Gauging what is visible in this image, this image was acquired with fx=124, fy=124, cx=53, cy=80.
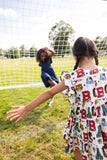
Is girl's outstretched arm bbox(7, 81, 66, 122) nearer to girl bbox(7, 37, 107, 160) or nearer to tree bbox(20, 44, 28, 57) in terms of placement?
girl bbox(7, 37, 107, 160)

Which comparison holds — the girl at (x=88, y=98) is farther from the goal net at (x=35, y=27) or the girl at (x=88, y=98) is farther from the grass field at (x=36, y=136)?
the goal net at (x=35, y=27)

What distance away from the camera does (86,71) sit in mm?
1147

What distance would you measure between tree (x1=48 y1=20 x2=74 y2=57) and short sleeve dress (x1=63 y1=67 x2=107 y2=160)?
4.05m

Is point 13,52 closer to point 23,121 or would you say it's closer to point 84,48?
point 23,121

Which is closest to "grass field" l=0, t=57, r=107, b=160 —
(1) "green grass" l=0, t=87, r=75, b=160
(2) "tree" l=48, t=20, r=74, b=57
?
(1) "green grass" l=0, t=87, r=75, b=160

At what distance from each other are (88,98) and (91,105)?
7 centimetres

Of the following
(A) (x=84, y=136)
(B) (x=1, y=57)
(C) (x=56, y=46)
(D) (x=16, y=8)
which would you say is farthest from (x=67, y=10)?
(A) (x=84, y=136)

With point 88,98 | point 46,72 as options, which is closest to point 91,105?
point 88,98

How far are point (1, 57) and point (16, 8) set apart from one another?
1.82 metres

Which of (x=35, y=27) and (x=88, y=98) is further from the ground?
(x=35, y=27)

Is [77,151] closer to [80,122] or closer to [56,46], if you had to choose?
[80,122]

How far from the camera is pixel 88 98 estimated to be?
1154 mm

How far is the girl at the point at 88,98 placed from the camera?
1138mm

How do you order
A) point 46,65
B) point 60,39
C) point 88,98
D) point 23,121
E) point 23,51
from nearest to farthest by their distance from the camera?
1. point 88,98
2. point 23,121
3. point 46,65
4. point 23,51
5. point 60,39
